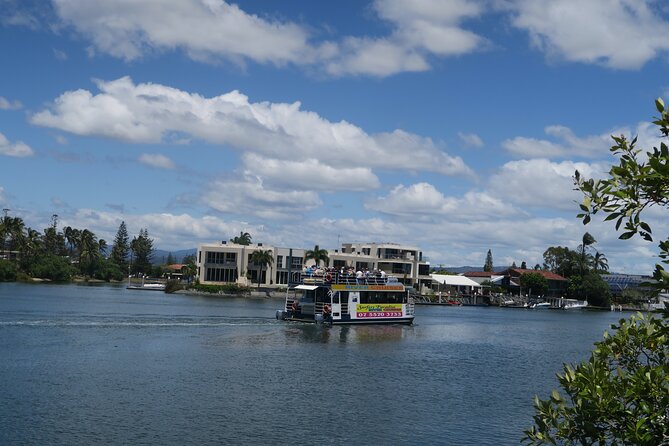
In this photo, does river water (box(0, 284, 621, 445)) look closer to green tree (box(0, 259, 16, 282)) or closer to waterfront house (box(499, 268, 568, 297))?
green tree (box(0, 259, 16, 282))

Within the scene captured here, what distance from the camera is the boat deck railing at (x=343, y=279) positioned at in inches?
2731

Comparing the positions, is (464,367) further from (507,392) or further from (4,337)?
(4,337)

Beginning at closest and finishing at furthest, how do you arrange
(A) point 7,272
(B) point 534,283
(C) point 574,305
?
(A) point 7,272 < (C) point 574,305 < (B) point 534,283

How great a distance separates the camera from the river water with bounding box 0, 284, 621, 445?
91.8 ft

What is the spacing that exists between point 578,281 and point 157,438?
156 m

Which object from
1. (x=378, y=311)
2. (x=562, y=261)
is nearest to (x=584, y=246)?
(x=562, y=261)

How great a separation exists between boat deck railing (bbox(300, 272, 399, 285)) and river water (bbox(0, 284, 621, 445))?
184 inches

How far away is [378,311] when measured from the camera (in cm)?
7369

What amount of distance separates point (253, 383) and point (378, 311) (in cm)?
3720

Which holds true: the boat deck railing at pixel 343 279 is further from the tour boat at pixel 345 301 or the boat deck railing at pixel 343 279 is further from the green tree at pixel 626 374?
the green tree at pixel 626 374

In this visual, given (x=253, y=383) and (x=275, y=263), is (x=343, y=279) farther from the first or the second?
(x=275, y=263)

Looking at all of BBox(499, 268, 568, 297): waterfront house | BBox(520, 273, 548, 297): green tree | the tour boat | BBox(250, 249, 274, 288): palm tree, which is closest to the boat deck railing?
the tour boat

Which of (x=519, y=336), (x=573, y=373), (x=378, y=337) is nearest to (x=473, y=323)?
(x=519, y=336)

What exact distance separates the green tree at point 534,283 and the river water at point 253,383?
329 feet
